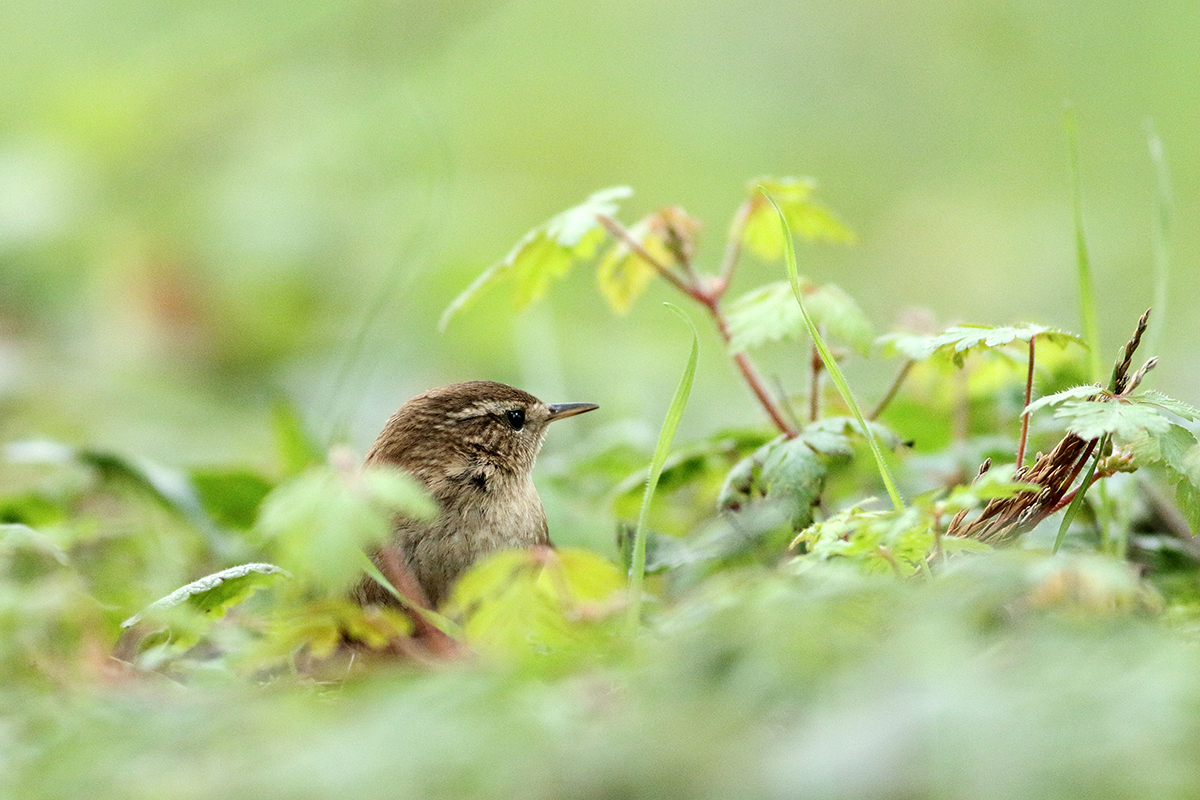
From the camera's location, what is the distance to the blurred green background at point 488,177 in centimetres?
759

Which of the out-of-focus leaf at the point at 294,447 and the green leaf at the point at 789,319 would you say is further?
the out-of-focus leaf at the point at 294,447

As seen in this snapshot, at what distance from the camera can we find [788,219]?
130 inches

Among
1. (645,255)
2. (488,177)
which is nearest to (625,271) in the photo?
(645,255)

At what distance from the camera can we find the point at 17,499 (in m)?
4.09

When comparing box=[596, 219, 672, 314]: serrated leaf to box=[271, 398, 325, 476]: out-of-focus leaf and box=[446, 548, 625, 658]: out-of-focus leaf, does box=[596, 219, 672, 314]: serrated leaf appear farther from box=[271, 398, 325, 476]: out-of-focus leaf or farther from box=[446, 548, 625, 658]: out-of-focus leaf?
box=[271, 398, 325, 476]: out-of-focus leaf

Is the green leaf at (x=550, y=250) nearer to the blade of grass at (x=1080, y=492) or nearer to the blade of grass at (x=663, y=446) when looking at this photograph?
the blade of grass at (x=663, y=446)

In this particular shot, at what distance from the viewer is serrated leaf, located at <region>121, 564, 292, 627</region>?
2356 millimetres

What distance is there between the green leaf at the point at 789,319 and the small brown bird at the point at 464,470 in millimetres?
886

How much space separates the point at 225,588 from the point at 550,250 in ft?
A: 3.83

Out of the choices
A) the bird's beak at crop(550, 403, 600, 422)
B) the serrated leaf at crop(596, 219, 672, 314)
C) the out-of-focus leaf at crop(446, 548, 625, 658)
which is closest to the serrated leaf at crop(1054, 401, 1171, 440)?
the out-of-focus leaf at crop(446, 548, 625, 658)

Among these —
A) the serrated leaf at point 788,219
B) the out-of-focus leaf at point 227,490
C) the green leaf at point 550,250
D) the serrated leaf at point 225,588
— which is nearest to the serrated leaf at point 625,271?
the green leaf at point 550,250

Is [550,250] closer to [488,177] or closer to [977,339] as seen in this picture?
[977,339]

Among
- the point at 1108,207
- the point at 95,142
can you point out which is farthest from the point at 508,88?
the point at 1108,207

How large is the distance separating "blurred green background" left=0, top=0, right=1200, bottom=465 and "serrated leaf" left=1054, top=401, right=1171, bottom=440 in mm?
3070
